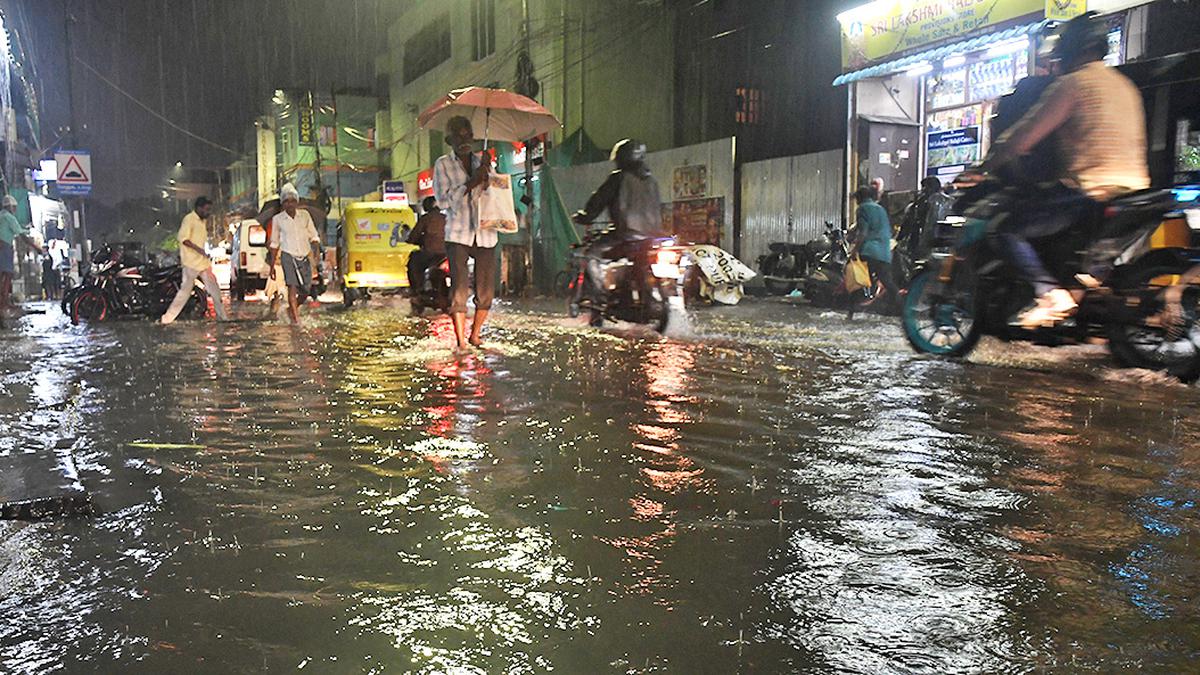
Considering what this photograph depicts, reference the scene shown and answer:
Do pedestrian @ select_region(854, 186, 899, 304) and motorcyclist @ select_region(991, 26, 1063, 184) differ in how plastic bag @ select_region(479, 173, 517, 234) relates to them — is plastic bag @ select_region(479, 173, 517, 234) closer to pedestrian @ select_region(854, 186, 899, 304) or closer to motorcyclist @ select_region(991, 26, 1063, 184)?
motorcyclist @ select_region(991, 26, 1063, 184)

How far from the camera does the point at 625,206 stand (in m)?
9.97

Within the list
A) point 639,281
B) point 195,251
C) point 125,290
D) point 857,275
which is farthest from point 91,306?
point 857,275

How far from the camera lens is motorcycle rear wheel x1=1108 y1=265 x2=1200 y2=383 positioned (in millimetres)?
5906

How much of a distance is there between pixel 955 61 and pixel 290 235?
34.9ft

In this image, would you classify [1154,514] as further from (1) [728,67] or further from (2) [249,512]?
(1) [728,67]

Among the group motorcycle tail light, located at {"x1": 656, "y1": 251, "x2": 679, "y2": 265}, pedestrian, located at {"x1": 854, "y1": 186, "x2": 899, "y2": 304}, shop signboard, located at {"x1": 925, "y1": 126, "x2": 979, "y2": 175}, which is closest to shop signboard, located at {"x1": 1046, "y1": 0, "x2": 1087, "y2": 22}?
shop signboard, located at {"x1": 925, "y1": 126, "x2": 979, "y2": 175}

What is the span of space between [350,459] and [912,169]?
47.0 ft

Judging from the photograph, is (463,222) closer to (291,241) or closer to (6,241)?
(291,241)

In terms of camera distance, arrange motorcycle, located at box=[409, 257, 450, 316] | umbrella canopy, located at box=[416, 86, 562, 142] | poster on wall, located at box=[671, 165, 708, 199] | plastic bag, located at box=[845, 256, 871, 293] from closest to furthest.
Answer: plastic bag, located at box=[845, 256, 871, 293], umbrella canopy, located at box=[416, 86, 562, 142], motorcycle, located at box=[409, 257, 450, 316], poster on wall, located at box=[671, 165, 708, 199]

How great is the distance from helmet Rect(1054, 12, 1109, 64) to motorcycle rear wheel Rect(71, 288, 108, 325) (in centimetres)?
1355

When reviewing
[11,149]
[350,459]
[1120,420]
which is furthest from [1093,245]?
[11,149]

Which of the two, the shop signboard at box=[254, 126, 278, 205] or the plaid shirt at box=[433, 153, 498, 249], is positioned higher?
the shop signboard at box=[254, 126, 278, 205]

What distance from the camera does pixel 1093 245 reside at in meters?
6.20

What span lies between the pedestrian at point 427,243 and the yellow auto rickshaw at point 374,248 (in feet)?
15.0
